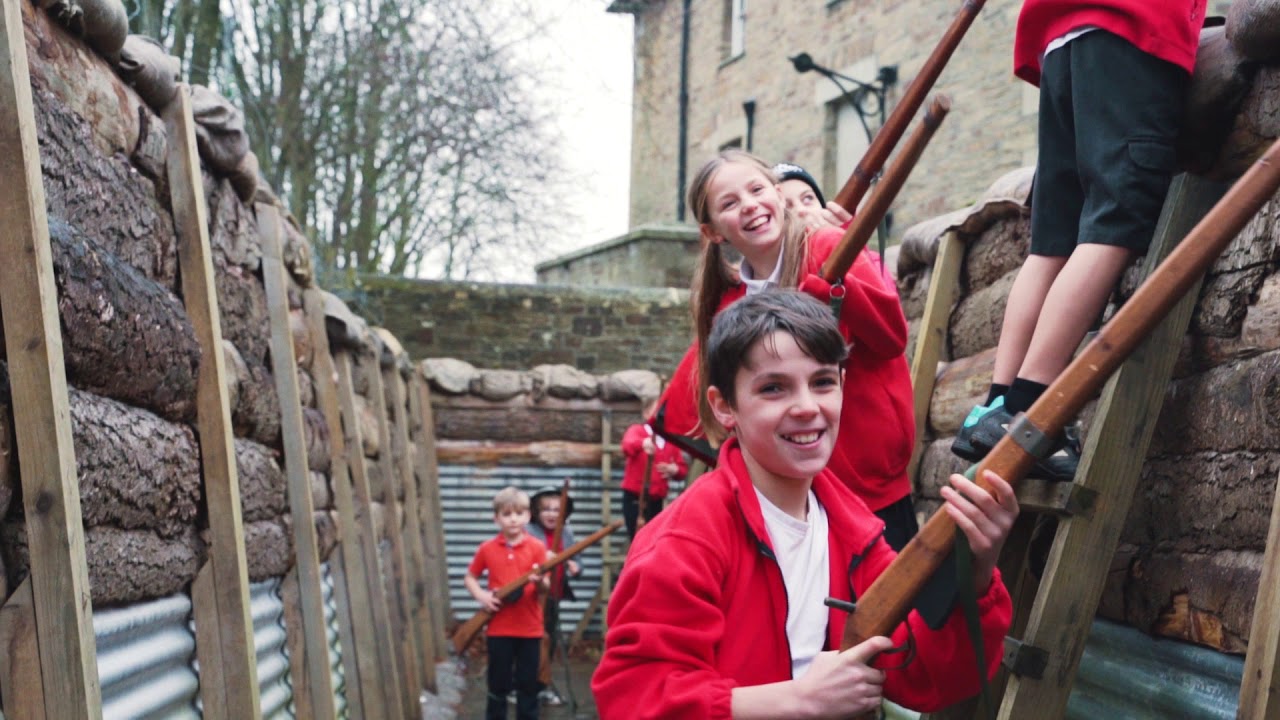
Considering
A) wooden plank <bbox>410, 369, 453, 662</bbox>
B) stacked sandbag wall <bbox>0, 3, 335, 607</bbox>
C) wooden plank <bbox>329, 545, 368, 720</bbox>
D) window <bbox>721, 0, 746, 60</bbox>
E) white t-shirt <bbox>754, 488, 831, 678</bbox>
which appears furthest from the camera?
window <bbox>721, 0, 746, 60</bbox>

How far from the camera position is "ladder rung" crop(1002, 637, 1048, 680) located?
2439 millimetres

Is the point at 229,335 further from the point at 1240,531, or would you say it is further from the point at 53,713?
the point at 1240,531

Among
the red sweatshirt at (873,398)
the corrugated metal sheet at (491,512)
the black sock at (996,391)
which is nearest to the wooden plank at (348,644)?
the red sweatshirt at (873,398)

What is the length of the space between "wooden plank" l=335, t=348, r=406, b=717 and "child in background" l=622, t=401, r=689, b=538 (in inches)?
186

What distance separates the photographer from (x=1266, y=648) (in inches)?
76.5

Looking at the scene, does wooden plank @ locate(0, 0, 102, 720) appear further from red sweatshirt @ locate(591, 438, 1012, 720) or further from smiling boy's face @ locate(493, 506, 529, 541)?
smiling boy's face @ locate(493, 506, 529, 541)

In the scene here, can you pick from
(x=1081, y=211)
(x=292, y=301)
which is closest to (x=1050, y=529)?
(x=1081, y=211)

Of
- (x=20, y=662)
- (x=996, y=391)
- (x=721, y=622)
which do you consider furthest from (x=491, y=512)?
(x=721, y=622)

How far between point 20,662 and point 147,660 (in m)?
0.93

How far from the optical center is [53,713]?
2322 millimetres

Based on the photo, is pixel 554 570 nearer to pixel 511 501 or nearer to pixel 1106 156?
pixel 511 501

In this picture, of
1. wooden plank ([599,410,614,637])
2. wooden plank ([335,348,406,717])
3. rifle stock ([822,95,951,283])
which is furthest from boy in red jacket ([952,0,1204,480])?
wooden plank ([599,410,614,637])

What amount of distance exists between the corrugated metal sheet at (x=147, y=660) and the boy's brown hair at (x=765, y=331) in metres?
1.41

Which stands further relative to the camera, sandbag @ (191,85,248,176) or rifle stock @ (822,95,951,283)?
sandbag @ (191,85,248,176)
